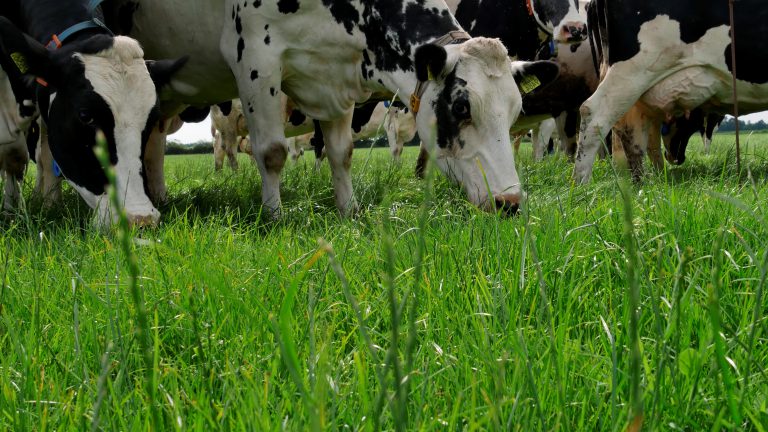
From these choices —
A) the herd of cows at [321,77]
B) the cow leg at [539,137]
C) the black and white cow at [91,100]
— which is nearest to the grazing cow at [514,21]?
the herd of cows at [321,77]

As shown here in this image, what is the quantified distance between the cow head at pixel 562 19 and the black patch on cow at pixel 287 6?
11.2ft

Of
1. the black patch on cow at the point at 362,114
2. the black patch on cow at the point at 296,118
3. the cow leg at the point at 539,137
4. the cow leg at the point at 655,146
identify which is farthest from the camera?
the cow leg at the point at 539,137

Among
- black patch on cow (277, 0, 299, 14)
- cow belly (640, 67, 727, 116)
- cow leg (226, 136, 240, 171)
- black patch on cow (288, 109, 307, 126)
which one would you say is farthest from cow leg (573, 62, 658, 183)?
cow leg (226, 136, 240, 171)

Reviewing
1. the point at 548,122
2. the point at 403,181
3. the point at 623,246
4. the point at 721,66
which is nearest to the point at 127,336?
the point at 623,246

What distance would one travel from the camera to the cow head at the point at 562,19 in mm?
7293

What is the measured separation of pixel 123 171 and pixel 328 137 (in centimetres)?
227

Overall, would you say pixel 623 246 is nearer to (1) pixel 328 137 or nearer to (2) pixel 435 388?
(2) pixel 435 388

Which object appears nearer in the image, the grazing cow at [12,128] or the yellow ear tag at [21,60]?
the yellow ear tag at [21,60]

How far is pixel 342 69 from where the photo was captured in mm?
5043

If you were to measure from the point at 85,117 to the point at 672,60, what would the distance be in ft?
13.9

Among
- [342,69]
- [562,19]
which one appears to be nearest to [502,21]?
[562,19]

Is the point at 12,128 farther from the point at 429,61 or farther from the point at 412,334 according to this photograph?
the point at 412,334

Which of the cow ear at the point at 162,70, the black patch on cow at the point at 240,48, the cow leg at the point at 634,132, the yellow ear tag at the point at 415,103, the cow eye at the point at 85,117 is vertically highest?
the black patch on cow at the point at 240,48

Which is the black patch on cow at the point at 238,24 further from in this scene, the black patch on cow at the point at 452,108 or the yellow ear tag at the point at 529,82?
the yellow ear tag at the point at 529,82
